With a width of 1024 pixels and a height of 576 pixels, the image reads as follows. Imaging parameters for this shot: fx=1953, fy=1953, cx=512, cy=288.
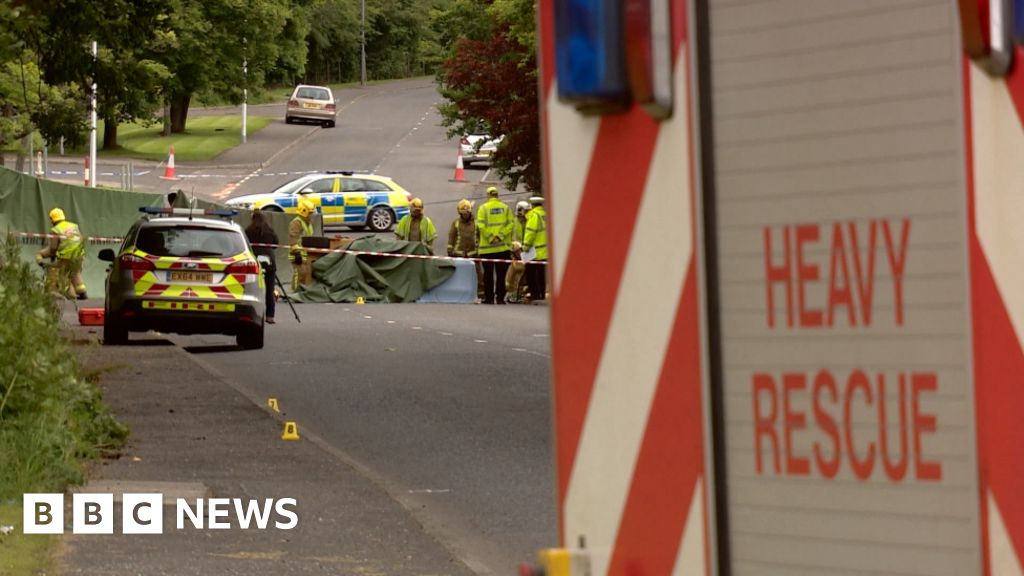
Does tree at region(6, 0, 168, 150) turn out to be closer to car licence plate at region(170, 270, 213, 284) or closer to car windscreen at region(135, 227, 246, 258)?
car windscreen at region(135, 227, 246, 258)

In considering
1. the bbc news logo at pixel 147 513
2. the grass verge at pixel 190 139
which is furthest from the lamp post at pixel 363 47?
the bbc news logo at pixel 147 513

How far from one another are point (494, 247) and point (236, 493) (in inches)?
881

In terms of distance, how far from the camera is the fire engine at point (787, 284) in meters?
2.49

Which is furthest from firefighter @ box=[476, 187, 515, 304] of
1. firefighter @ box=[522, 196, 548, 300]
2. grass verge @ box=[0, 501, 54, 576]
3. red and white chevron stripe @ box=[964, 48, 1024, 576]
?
red and white chevron stripe @ box=[964, 48, 1024, 576]

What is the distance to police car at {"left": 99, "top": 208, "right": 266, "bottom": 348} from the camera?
870 inches

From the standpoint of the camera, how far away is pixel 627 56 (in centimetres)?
279

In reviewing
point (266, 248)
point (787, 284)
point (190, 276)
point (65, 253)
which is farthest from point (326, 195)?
point (787, 284)

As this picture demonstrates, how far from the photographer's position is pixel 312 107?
78312 millimetres

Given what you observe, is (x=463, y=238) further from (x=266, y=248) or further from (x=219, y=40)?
(x=219, y=40)

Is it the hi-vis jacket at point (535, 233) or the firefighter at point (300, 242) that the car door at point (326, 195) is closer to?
the firefighter at point (300, 242)

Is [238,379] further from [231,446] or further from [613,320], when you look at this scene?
[613,320]

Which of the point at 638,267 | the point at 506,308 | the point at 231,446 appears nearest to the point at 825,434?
the point at 638,267

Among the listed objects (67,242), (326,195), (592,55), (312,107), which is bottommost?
(592,55)

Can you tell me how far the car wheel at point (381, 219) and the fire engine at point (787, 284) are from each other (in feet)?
154
